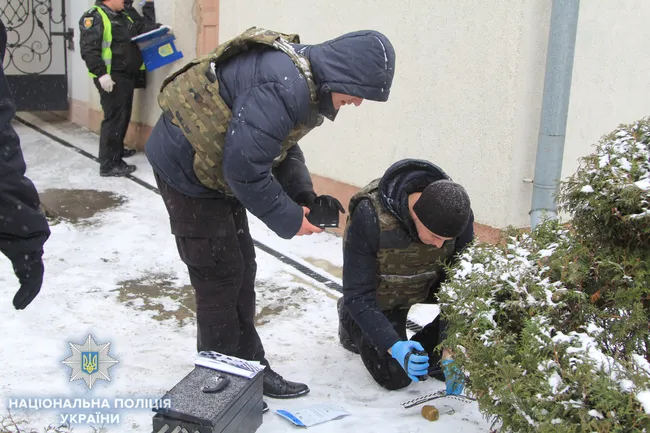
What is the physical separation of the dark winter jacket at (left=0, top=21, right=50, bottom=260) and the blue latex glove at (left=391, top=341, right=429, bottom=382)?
1385 mm

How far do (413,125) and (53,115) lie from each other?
679cm

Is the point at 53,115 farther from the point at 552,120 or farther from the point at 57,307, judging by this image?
the point at 552,120

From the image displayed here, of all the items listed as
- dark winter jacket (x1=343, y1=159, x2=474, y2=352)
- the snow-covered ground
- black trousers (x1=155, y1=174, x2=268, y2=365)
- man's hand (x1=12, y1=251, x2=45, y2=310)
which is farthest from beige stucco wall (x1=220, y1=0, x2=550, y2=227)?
man's hand (x1=12, y1=251, x2=45, y2=310)

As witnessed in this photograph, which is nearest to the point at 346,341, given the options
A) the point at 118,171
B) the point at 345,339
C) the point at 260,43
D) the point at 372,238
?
the point at 345,339

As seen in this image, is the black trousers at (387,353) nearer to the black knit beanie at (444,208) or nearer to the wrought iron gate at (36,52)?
the black knit beanie at (444,208)

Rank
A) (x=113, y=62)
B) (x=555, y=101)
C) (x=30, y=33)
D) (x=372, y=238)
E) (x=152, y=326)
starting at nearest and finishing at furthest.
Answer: (x=372, y=238), (x=152, y=326), (x=555, y=101), (x=113, y=62), (x=30, y=33)

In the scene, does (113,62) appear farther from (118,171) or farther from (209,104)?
(209,104)

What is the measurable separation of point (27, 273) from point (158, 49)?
5485 millimetres

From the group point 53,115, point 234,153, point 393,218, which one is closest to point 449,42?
point 393,218

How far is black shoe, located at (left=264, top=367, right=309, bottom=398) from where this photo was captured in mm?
3252

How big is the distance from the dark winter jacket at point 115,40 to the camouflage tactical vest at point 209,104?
15.8 feet

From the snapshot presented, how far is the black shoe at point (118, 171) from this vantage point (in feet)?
24.2

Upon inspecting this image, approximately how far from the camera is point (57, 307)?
4.11 m

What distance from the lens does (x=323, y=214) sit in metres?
3.05
